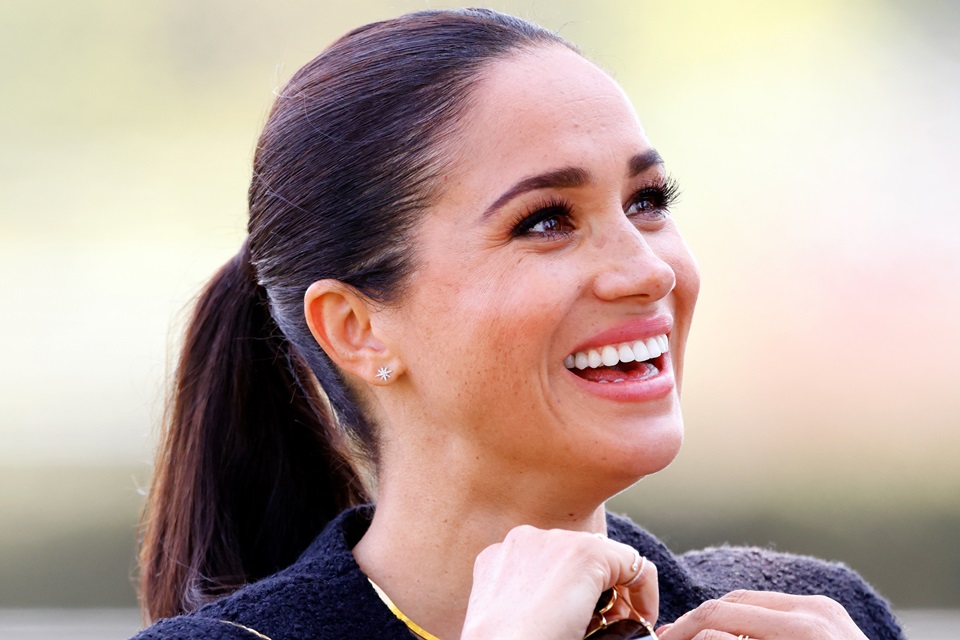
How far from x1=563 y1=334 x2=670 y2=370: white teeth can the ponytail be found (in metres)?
0.74

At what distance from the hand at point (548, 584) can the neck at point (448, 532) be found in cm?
21

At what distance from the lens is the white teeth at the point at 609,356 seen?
2.05 metres

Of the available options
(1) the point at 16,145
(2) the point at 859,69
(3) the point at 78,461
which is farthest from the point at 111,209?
(2) the point at 859,69

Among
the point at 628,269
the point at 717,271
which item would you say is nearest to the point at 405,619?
the point at 628,269

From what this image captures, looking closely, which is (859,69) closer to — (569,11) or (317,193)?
(569,11)

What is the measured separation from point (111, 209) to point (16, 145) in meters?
0.81

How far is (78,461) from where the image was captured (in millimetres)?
6922

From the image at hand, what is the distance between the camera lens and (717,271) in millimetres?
7094

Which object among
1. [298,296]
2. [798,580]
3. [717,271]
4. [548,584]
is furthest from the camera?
[717,271]

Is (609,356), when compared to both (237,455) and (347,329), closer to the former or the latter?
(347,329)

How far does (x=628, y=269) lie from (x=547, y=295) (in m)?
0.14

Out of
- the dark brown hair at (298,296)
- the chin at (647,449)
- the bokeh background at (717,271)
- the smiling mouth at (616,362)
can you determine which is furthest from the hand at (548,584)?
the bokeh background at (717,271)

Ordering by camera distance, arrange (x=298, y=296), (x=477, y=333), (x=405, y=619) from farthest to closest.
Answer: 1. (x=298, y=296)
2. (x=405, y=619)
3. (x=477, y=333)

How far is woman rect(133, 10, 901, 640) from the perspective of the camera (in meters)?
2.01
